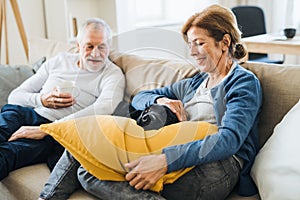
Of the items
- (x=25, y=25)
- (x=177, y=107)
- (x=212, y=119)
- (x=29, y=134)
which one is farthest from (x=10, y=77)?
(x=212, y=119)

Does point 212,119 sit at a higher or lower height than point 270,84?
lower

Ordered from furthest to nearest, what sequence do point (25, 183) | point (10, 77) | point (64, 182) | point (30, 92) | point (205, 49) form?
point (10, 77), point (30, 92), point (25, 183), point (205, 49), point (64, 182)

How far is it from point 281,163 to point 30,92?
1.39 m

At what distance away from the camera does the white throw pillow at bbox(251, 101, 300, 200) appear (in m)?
1.32

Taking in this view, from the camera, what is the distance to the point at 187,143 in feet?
A: 4.74

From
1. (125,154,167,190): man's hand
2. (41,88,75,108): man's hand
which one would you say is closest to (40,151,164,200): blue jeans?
(125,154,167,190): man's hand

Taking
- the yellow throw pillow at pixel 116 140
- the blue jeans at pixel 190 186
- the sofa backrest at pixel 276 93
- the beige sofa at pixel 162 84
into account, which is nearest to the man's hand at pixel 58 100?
the beige sofa at pixel 162 84

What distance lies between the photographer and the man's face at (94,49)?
6.58 feet

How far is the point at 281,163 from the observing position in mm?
1368

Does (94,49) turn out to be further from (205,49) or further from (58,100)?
(205,49)

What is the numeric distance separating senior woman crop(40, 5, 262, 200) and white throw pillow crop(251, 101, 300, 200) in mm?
72

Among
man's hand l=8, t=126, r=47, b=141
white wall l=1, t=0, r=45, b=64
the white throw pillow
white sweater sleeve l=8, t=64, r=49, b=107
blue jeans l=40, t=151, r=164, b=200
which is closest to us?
the white throw pillow

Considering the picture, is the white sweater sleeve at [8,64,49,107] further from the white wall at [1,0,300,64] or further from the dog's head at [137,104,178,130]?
the white wall at [1,0,300,64]

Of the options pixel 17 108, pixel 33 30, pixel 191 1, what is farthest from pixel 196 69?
pixel 191 1
